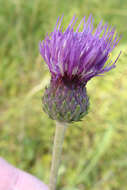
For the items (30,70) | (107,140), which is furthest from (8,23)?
(107,140)

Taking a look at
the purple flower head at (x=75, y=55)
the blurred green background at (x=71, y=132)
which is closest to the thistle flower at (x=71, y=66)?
the purple flower head at (x=75, y=55)

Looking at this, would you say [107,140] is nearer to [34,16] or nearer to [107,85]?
[107,85]

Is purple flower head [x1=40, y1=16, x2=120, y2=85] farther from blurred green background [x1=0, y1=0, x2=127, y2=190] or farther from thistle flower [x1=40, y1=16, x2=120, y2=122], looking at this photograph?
blurred green background [x1=0, y1=0, x2=127, y2=190]

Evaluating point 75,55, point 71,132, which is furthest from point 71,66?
point 71,132

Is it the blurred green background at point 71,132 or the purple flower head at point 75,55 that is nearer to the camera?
the purple flower head at point 75,55

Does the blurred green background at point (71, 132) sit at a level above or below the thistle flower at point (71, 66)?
below

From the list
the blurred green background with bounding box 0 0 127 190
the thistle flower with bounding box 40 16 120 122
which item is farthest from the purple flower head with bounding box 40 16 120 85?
the blurred green background with bounding box 0 0 127 190

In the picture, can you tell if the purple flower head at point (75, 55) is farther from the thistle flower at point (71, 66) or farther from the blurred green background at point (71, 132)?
the blurred green background at point (71, 132)
